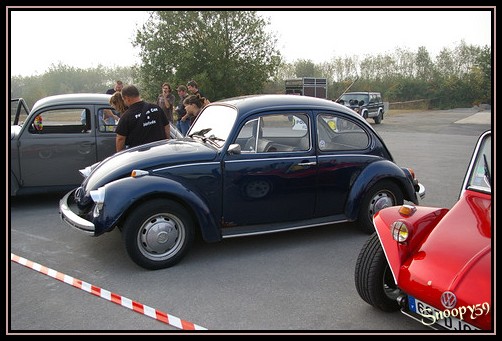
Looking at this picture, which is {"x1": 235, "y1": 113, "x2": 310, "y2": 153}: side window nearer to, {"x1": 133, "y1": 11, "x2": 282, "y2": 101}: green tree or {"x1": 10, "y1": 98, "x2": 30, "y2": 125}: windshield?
{"x1": 10, "y1": 98, "x2": 30, "y2": 125}: windshield

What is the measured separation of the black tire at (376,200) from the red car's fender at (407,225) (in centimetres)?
158

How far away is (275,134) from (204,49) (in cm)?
1964

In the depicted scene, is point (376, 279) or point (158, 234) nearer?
point (376, 279)

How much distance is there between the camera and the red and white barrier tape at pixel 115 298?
345 centimetres

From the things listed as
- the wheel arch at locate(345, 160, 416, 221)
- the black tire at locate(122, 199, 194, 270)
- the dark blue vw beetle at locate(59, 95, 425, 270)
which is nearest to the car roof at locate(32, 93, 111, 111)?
the dark blue vw beetle at locate(59, 95, 425, 270)

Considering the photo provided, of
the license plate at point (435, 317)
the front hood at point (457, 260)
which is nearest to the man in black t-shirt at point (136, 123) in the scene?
the front hood at point (457, 260)

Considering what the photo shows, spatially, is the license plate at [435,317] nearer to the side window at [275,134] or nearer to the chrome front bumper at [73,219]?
the side window at [275,134]

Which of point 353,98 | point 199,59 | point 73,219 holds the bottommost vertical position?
point 73,219

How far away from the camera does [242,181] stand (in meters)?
4.82

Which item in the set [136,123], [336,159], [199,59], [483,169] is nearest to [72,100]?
[136,123]

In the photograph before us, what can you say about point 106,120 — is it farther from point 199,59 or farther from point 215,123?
point 199,59

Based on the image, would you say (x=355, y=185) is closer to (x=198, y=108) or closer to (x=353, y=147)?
(x=353, y=147)

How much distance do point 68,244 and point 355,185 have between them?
138 inches

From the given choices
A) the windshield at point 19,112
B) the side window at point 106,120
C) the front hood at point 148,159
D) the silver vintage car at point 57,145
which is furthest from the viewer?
the windshield at point 19,112
